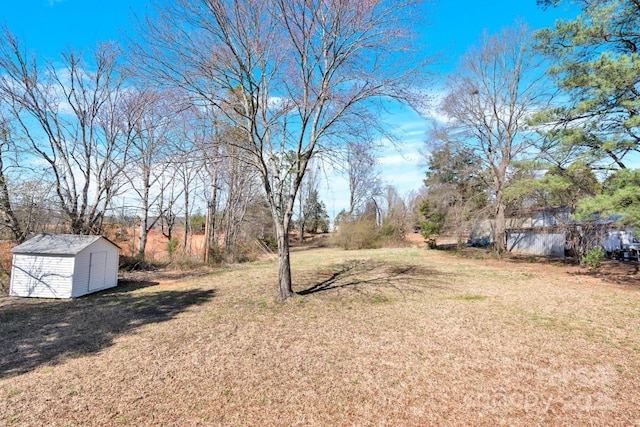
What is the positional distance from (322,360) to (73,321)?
182 inches

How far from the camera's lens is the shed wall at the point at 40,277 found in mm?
6984

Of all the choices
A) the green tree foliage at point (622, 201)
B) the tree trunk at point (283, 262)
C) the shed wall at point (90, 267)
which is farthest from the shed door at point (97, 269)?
the green tree foliage at point (622, 201)

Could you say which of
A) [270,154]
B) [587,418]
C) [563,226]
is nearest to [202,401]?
[587,418]

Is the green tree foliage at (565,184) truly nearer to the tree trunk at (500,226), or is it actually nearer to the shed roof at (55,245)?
the tree trunk at (500,226)

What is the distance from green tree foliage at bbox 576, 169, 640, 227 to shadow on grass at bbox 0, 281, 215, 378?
9594 millimetres

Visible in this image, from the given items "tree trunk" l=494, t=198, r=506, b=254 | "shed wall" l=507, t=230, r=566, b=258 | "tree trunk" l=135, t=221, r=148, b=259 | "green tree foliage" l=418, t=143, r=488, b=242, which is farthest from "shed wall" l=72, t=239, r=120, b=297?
"shed wall" l=507, t=230, r=566, b=258

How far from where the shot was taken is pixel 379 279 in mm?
9203

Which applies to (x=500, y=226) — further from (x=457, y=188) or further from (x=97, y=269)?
(x=97, y=269)

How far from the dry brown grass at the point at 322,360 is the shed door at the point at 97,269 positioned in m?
1.03

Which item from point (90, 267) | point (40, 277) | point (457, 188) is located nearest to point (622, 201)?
point (457, 188)

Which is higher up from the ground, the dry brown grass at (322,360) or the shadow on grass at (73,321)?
the dry brown grass at (322,360)

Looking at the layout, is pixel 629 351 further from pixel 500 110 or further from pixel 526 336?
pixel 500 110

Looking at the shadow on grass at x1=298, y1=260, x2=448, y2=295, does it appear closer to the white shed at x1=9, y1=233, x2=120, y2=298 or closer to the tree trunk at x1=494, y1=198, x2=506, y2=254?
the white shed at x1=9, y1=233, x2=120, y2=298

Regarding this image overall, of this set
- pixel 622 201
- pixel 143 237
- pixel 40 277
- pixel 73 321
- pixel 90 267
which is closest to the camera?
pixel 73 321
